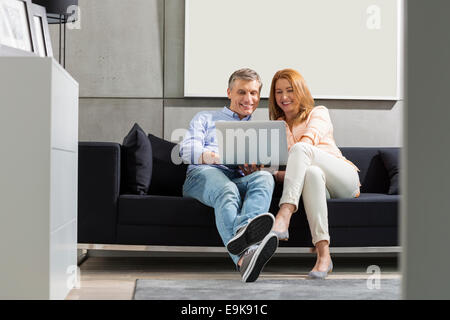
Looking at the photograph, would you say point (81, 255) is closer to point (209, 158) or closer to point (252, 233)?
point (209, 158)

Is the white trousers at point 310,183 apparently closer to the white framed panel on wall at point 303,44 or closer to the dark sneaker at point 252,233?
the dark sneaker at point 252,233

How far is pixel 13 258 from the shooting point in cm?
178

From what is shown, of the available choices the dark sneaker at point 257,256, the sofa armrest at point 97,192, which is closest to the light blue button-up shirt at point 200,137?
the sofa armrest at point 97,192

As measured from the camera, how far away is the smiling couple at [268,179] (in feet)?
8.09

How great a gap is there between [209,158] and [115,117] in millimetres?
1006

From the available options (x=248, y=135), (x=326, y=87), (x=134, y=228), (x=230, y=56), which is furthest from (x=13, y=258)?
(x=326, y=87)

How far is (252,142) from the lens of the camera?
104 inches

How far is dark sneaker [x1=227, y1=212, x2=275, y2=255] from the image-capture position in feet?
7.99

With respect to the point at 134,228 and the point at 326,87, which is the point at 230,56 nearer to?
the point at 326,87

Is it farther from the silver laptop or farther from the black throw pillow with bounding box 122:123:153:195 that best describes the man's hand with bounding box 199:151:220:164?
the black throw pillow with bounding box 122:123:153:195

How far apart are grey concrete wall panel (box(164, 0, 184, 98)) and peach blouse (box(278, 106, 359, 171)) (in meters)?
0.92

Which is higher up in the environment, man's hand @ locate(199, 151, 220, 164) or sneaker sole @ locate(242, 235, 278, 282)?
man's hand @ locate(199, 151, 220, 164)

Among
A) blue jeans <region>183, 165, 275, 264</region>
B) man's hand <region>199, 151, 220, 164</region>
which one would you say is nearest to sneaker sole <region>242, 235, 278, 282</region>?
blue jeans <region>183, 165, 275, 264</region>
